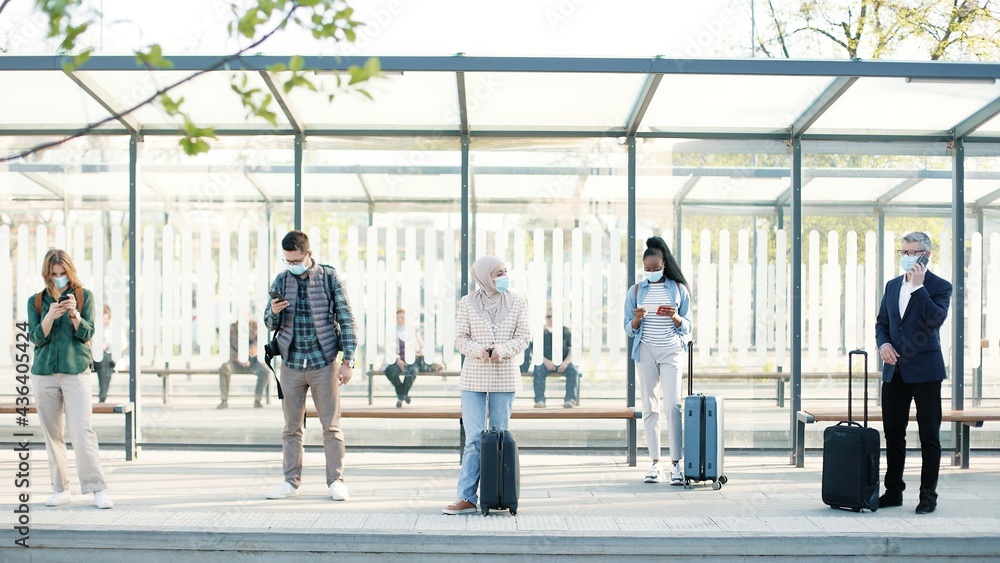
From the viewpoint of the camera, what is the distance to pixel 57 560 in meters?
4.93

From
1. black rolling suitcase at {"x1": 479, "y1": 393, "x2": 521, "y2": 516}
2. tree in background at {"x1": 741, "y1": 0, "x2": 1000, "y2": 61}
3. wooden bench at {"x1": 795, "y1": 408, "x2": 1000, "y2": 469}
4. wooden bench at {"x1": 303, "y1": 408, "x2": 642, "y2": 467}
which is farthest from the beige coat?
tree in background at {"x1": 741, "y1": 0, "x2": 1000, "y2": 61}

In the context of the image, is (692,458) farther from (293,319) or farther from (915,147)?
(915,147)

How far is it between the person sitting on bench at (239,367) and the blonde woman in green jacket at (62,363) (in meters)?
2.03

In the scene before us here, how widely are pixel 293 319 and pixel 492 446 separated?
1.55m

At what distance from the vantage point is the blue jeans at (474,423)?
5.65 metres

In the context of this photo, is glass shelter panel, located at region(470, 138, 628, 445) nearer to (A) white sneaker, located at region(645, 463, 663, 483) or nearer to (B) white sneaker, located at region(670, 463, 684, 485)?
(A) white sneaker, located at region(645, 463, 663, 483)

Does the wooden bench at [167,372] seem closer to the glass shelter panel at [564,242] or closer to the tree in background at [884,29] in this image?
the glass shelter panel at [564,242]

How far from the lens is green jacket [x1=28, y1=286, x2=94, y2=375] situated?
19.1 ft

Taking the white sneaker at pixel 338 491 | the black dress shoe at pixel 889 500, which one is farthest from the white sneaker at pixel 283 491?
the black dress shoe at pixel 889 500

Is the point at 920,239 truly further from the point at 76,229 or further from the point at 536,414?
the point at 76,229

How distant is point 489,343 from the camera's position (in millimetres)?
5766

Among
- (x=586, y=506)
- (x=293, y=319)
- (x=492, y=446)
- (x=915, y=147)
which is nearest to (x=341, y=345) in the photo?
(x=293, y=319)

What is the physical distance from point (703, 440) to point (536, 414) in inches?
57.0

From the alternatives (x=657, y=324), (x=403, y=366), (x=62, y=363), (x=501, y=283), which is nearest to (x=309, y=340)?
(x=501, y=283)
